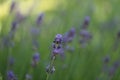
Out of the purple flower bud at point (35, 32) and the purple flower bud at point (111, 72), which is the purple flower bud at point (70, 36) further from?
the purple flower bud at point (35, 32)

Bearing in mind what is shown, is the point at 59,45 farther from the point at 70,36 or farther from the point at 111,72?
the point at 111,72

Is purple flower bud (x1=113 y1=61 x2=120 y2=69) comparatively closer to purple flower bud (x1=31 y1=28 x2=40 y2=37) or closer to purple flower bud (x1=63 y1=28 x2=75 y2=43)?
purple flower bud (x1=63 y1=28 x2=75 y2=43)

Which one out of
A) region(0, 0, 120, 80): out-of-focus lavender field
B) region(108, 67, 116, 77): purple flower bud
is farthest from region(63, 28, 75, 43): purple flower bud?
region(108, 67, 116, 77): purple flower bud

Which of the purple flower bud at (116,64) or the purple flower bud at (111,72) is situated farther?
the purple flower bud at (116,64)

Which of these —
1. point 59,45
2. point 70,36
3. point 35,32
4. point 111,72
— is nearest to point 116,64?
point 111,72

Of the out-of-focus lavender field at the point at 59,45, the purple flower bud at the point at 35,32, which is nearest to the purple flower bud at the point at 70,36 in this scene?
the out-of-focus lavender field at the point at 59,45

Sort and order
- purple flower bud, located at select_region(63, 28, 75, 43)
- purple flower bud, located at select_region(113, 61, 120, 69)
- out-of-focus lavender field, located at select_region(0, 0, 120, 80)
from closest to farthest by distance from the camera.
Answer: out-of-focus lavender field, located at select_region(0, 0, 120, 80) → purple flower bud, located at select_region(63, 28, 75, 43) → purple flower bud, located at select_region(113, 61, 120, 69)

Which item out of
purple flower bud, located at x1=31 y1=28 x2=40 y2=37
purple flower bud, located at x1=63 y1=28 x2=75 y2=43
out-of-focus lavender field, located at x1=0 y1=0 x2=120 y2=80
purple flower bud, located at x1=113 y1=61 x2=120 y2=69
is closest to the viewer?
out-of-focus lavender field, located at x1=0 y1=0 x2=120 y2=80

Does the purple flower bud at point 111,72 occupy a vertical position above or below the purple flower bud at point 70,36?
below
